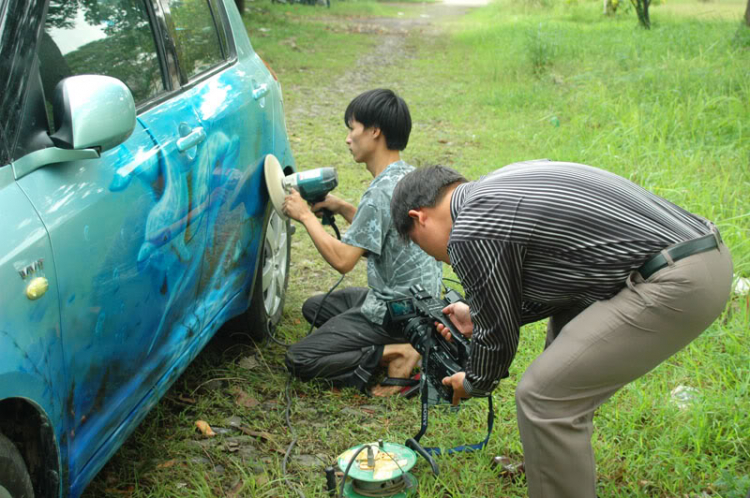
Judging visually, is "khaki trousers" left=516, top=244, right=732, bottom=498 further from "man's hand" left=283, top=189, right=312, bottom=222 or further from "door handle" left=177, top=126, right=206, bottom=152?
"man's hand" left=283, top=189, right=312, bottom=222

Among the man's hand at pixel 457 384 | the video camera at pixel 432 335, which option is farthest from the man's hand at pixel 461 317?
the man's hand at pixel 457 384

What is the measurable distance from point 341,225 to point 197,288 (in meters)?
2.79

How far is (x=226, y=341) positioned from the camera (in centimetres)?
369

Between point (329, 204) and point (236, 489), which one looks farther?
point (329, 204)

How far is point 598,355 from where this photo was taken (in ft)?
6.81

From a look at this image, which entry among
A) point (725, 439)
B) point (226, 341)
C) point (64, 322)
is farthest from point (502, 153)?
point (64, 322)

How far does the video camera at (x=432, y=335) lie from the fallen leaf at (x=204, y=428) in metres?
0.86

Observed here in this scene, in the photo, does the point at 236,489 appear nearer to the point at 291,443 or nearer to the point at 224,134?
the point at 291,443

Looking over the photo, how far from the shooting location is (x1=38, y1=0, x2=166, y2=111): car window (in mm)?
2119

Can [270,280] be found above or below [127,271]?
below

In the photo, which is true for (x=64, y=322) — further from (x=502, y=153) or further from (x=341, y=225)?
(x=502, y=153)

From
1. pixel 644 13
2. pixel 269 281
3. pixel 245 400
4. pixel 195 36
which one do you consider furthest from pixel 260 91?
pixel 644 13

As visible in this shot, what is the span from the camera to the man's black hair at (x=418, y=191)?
7.33ft

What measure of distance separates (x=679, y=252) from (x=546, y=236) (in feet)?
1.18
